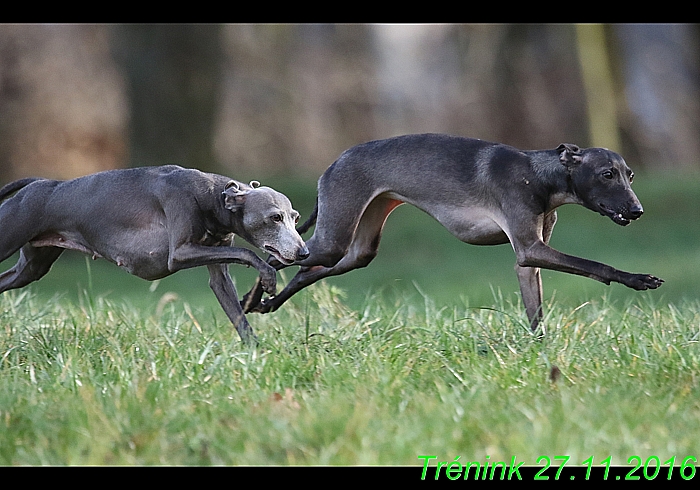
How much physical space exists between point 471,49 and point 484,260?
11079mm

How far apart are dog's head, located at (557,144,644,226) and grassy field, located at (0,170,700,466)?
2.24ft

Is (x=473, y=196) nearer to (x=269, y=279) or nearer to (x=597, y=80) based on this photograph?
(x=269, y=279)

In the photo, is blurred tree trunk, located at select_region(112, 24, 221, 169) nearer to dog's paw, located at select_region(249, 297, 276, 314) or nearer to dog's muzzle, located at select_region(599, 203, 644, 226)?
dog's paw, located at select_region(249, 297, 276, 314)

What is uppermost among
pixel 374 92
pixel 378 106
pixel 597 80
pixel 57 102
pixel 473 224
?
pixel 473 224

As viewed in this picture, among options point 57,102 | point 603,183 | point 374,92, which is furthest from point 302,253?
point 374,92

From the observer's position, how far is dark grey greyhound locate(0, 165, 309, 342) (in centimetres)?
595

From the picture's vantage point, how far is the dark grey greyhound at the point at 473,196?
6.08 meters

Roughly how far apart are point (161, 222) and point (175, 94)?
27.1ft

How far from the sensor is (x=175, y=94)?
14.1 metres

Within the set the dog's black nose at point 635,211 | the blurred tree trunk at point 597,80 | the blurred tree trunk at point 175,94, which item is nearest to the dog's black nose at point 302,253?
the dog's black nose at point 635,211

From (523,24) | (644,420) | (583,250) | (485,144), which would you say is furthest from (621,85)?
(644,420)

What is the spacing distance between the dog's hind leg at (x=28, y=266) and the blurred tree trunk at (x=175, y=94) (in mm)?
7417

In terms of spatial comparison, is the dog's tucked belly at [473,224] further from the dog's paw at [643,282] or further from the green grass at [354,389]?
the dog's paw at [643,282]

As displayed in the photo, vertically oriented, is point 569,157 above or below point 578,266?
above
